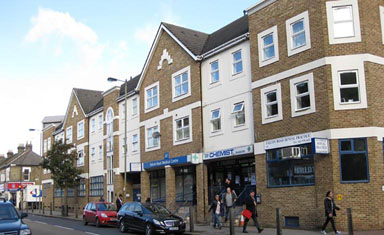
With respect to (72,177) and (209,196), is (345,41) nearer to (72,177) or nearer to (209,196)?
(209,196)

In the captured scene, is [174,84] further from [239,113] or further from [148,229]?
[148,229]

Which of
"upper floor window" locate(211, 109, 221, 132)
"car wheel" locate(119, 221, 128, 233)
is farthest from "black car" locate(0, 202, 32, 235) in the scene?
"upper floor window" locate(211, 109, 221, 132)

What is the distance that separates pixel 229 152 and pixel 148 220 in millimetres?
6489

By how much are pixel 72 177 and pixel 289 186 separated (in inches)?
993

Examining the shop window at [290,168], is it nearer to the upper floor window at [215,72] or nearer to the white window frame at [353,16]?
the white window frame at [353,16]

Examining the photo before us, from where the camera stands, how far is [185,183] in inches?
1117

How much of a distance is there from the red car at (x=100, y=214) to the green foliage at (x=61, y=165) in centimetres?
1322

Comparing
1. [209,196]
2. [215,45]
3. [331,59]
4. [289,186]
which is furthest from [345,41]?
[209,196]

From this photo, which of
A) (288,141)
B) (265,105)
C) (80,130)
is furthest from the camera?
(80,130)

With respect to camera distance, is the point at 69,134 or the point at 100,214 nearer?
the point at 100,214

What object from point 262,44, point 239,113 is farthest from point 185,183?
point 262,44

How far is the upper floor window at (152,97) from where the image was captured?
101ft

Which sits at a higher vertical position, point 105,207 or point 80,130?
point 80,130

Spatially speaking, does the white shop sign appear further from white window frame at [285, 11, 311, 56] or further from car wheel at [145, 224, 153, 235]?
car wheel at [145, 224, 153, 235]
